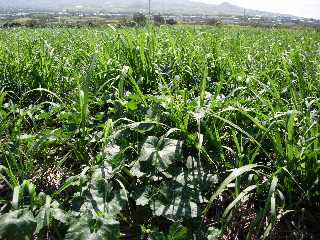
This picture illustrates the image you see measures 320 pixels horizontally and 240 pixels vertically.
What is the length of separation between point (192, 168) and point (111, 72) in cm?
138

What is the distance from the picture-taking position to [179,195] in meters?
1.65

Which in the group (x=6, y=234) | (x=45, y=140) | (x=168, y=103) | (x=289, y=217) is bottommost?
(x=289, y=217)

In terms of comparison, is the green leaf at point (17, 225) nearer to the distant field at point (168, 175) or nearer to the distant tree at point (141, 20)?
the distant field at point (168, 175)

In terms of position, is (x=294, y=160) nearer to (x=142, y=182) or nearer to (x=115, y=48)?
(x=142, y=182)

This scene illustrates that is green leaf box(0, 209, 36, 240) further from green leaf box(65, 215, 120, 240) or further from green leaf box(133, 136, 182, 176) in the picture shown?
green leaf box(133, 136, 182, 176)

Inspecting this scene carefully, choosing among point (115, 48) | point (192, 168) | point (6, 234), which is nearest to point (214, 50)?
point (115, 48)

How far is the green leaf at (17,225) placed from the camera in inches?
55.2

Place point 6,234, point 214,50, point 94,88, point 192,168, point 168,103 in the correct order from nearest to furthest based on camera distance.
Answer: point 6,234, point 192,168, point 168,103, point 94,88, point 214,50

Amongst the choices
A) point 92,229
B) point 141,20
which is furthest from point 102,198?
point 141,20

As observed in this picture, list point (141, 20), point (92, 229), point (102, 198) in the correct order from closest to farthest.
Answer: point (92, 229) → point (102, 198) → point (141, 20)

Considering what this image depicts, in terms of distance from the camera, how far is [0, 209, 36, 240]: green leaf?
1.40 metres

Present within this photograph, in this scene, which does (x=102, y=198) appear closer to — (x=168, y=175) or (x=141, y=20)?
(x=168, y=175)

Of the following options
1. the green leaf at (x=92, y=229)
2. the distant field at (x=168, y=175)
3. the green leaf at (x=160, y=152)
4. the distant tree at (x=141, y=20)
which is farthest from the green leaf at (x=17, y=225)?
the distant tree at (x=141, y=20)

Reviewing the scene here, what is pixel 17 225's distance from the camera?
4.68ft
